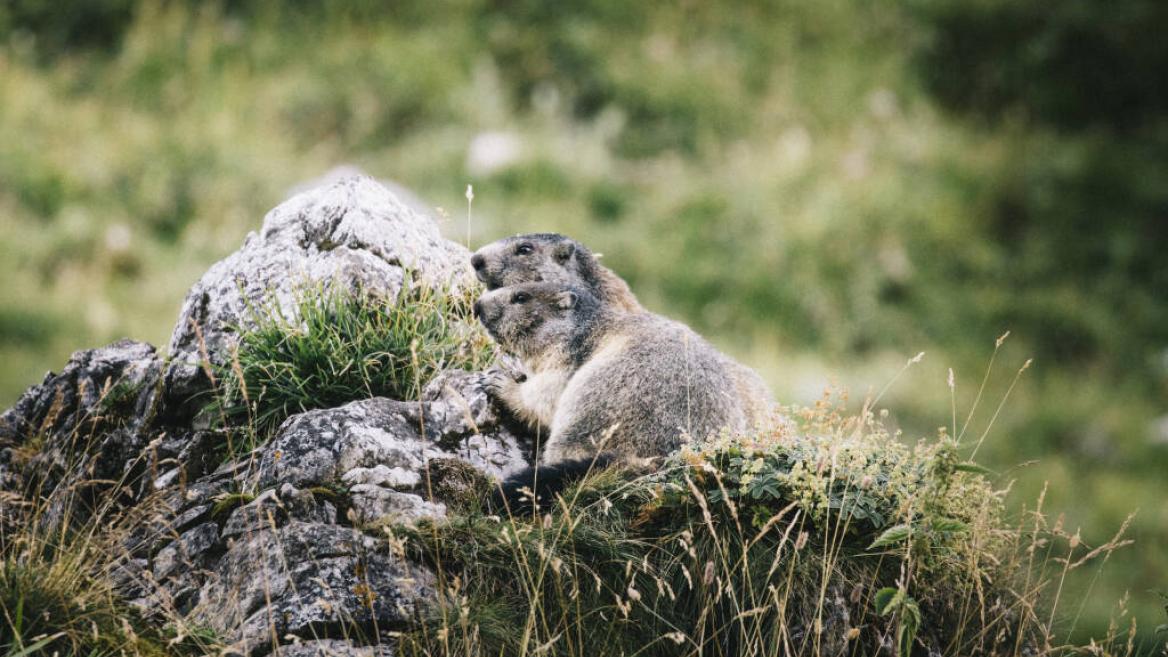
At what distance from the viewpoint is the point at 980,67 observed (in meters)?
17.6

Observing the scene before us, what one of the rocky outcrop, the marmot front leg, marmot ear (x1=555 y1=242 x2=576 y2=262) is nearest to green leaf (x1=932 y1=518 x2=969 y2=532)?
the marmot front leg

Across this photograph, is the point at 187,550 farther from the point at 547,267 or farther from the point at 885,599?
the point at 547,267

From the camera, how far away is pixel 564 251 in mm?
8273

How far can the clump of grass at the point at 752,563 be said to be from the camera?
16.8 ft

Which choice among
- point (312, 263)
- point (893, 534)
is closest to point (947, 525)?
point (893, 534)

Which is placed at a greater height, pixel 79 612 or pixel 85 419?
pixel 85 419

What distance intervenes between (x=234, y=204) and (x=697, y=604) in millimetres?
10298

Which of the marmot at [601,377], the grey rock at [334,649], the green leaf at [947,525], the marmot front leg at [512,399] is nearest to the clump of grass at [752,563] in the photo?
the green leaf at [947,525]

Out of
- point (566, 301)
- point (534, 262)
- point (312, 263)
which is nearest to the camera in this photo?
point (566, 301)

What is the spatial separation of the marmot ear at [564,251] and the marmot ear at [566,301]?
3.68 ft

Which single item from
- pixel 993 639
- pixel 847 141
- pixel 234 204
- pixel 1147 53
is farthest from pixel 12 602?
pixel 1147 53

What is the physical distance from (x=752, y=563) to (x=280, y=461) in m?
2.33

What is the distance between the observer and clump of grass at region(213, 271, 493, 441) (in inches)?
256

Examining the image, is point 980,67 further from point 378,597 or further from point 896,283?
point 378,597
